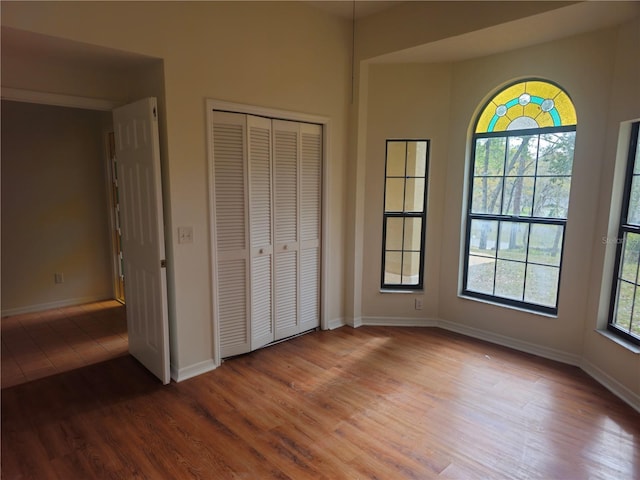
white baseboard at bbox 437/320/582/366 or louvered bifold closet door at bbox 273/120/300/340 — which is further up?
louvered bifold closet door at bbox 273/120/300/340

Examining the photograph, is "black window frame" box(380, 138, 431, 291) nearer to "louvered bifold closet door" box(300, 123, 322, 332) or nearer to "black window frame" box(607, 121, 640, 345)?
"louvered bifold closet door" box(300, 123, 322, 332)

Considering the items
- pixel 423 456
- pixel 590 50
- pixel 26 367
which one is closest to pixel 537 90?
pixel 590 50

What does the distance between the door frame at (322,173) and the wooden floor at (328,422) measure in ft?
2.04

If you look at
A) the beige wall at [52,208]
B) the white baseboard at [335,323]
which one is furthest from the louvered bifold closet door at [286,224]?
the beige wall at [52,208]

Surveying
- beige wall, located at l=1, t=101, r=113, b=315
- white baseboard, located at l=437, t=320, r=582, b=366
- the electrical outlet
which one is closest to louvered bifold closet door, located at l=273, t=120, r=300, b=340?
the electrical outlet

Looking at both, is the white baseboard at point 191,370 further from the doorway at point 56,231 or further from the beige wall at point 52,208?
the beige wall at point 52,208

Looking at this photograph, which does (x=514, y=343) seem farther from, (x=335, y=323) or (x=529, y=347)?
(x=335, y=323)

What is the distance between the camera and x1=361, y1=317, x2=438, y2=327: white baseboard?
419cm

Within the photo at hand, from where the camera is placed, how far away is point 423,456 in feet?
7.10

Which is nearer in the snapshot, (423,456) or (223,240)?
(423,456)

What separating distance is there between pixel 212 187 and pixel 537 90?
297cm

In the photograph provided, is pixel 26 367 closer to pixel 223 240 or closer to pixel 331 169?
pixel 223 240

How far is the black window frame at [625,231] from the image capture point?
2814 millimetres

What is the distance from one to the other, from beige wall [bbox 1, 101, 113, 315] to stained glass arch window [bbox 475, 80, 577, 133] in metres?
4.46
